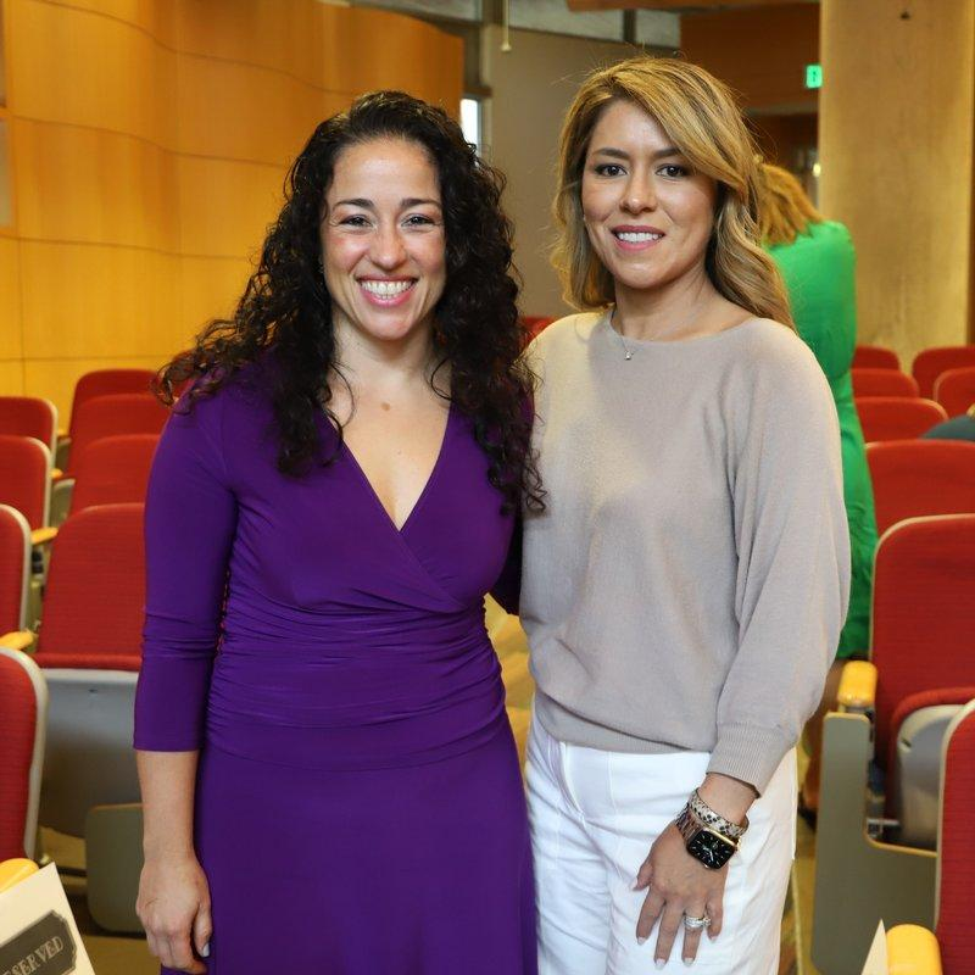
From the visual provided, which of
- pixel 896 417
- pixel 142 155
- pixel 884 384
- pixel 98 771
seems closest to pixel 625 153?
pixel 98 771

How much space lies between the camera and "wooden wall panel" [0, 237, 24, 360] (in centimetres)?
807

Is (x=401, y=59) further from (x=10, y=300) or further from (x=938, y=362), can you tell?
(x=938, y=362)

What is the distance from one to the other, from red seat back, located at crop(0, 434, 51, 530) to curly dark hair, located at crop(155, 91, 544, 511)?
8.89 feet

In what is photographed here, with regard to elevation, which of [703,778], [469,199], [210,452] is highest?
[469,199]

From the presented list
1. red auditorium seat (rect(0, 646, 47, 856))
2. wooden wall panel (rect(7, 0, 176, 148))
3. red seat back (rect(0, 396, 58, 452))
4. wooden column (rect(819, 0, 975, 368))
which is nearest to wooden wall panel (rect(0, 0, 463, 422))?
wooden wall panel (rect(7, 0, 176, 148))

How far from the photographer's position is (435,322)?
67.6 inches

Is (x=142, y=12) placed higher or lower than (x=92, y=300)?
higher

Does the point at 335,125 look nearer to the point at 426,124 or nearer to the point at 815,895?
the point at 426,124

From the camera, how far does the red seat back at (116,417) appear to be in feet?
18.5

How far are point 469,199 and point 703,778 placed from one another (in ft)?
2.41

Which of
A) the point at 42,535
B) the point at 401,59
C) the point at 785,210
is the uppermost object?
the point at 401,59

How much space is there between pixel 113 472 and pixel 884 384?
123 inches

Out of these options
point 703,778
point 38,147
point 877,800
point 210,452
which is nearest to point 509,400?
point 210,452

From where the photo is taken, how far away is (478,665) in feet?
5.35
